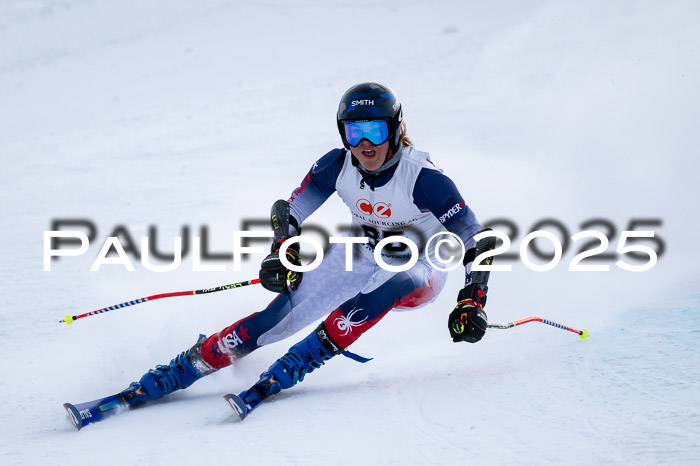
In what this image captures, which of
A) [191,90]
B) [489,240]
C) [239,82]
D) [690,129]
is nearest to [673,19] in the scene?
[690,129]

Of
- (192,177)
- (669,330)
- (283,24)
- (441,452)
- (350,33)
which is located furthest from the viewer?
(283,24)

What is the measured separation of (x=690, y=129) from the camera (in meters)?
8.69

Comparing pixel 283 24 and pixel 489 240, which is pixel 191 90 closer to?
pixel 283 24

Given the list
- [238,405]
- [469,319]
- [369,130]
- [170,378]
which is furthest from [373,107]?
[170,378]

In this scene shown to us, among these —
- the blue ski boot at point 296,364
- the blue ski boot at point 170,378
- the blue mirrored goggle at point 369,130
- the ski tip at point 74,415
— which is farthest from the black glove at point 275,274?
the ski tip at point 74,415

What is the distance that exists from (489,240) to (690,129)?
625 cm

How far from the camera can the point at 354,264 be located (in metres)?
4.09

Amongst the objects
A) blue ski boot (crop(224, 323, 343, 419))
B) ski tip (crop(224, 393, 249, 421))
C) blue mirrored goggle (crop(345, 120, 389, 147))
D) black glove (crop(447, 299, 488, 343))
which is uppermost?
blue mirrored goggle (crop(345, 120, 389, 147))

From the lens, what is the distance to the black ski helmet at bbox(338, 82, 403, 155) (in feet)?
11.8

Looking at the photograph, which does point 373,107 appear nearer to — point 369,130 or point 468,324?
point 369,130

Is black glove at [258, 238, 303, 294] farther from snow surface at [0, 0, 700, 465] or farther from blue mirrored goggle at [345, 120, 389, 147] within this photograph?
blue mirrored goggle at [345, 120, 389, 147]

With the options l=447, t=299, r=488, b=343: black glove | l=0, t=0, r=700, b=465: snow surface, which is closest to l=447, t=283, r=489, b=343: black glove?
l=447, t=299, r=488, b=343: black glove

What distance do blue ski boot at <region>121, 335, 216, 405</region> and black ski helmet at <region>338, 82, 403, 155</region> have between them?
4.39 feet

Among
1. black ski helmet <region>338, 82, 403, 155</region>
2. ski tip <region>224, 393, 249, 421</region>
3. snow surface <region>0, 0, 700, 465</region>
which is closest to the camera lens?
snow surface <region>0, 0, 700, 465</region>
